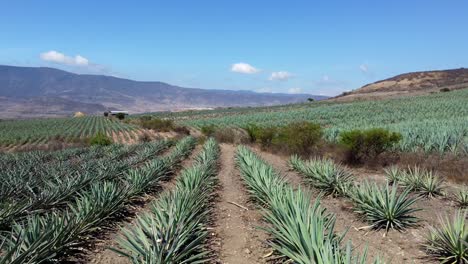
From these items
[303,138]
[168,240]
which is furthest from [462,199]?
[303,138]

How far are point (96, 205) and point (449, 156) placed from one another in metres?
11.2

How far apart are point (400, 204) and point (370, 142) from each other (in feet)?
25.8

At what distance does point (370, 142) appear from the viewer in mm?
14242

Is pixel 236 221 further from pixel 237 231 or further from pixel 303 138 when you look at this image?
pixel 303 138

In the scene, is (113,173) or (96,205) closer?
(96,205)

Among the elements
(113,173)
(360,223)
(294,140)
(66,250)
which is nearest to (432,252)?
(360,223)

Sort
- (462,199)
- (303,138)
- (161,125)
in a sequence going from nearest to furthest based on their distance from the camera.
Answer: (462,199)
(303,138)
(161,125)

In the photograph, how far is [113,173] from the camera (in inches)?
434

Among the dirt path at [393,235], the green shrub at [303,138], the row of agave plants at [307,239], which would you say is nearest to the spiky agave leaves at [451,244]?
the dirt path at [393,235]

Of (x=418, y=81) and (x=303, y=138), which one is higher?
(x=418, y=81)

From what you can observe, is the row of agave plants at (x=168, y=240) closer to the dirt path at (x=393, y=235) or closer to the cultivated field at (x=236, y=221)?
the cultivated field at (x=236, y=221)

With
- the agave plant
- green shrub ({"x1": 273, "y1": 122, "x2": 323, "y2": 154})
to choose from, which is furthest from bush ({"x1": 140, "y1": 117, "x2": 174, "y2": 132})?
the agave plant

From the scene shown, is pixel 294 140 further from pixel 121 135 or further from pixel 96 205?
pixel 121 135

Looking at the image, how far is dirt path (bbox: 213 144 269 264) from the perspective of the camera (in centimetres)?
544
